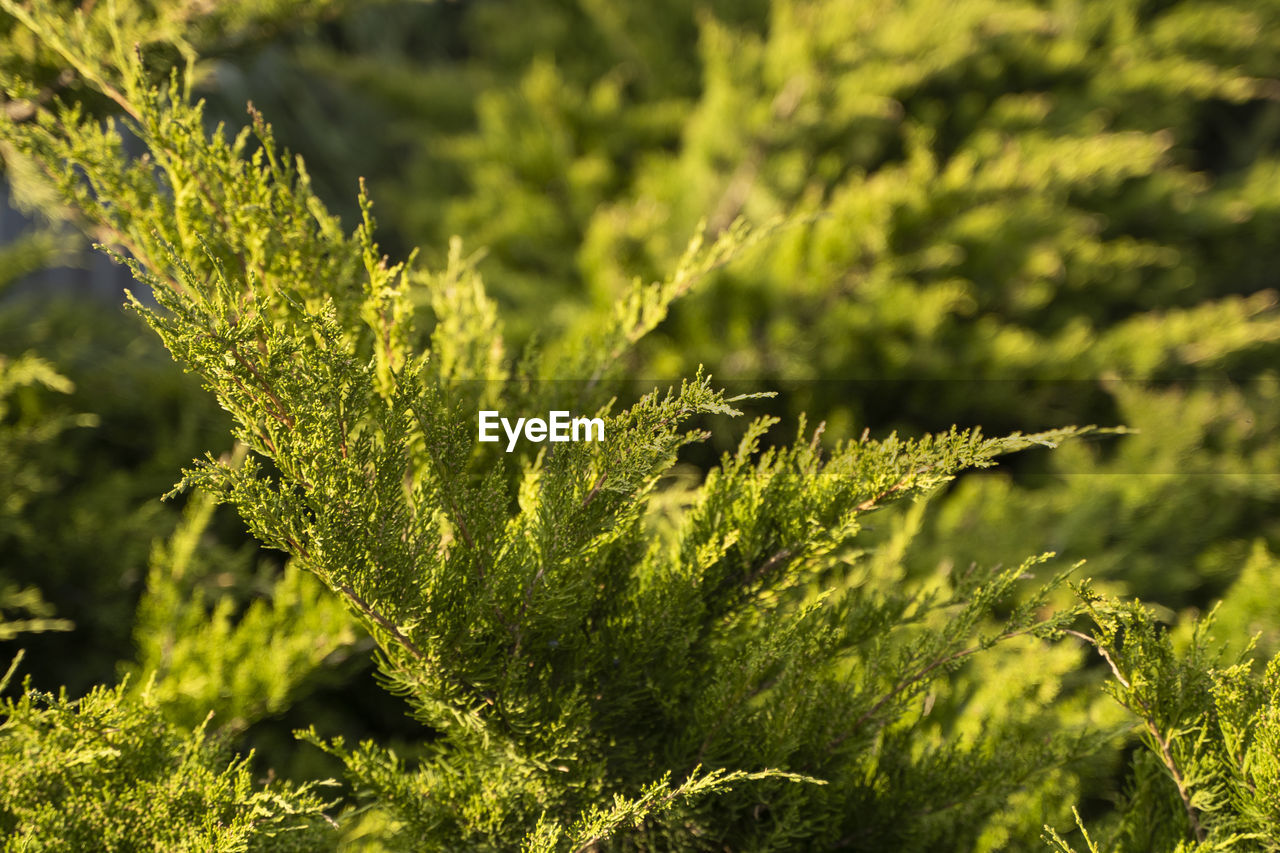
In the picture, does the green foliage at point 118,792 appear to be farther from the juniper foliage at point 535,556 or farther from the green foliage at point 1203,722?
the green foliage at point 1203,722

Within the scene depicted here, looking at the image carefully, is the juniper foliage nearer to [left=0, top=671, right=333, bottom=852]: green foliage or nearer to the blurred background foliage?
[left=0, top=671, right=333, bottom=852]: green foliage

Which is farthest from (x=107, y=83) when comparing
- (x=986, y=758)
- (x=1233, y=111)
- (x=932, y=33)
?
(x=1233, y=111)

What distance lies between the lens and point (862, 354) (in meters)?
2.95

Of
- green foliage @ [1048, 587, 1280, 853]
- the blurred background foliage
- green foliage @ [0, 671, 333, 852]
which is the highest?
the blurred background foliage

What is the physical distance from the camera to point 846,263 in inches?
109

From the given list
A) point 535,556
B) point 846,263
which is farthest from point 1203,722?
point 846,263

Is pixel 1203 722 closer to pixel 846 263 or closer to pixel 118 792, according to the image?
pixel 118 792

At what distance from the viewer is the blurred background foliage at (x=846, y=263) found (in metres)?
1.98

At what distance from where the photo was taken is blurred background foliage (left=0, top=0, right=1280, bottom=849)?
1.98 metres

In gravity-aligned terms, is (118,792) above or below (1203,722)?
below

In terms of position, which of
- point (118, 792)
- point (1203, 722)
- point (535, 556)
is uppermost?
point (535, 556)

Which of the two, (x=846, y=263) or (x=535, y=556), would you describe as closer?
(x=535, y=556)

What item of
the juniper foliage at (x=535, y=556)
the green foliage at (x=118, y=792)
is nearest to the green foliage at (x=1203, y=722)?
the juniper foliage at (x=535, y=556)

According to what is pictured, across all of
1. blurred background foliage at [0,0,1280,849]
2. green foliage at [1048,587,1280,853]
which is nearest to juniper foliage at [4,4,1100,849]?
green foliage at [1048,587,1280,853]
